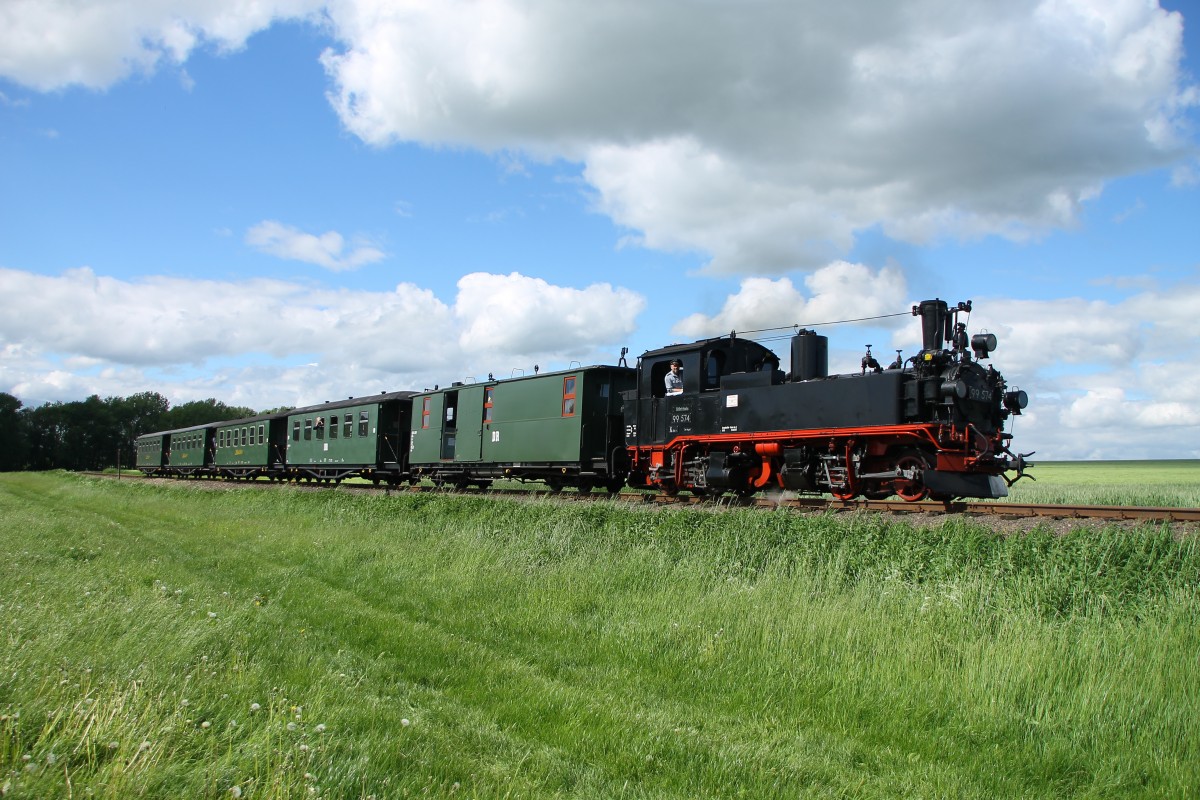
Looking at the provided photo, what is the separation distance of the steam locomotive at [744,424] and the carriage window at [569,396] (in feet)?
0.20

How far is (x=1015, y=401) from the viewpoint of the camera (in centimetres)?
1403

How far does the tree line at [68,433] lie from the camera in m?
91.9

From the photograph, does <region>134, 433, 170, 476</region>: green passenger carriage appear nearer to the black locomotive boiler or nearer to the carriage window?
the carriage window

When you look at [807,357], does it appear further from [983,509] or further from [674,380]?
[983,509]

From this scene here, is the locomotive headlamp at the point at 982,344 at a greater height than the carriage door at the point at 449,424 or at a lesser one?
greater

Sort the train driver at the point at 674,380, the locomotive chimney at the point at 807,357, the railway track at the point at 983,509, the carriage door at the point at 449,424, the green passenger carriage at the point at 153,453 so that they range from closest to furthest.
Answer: the railway track at the point at 983,509
the locomotive chimney at the point at 807,357
the train driver at the point at 674,380
the carriage door at the point at 449,424
the green passenger carriage at the point at 153,453

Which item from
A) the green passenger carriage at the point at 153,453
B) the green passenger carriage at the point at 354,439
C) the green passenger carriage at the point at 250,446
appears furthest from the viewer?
the green passenger carriage at the point at 153,453

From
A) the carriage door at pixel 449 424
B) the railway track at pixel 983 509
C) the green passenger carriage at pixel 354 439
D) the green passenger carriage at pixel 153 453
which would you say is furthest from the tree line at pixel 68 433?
the railway track at pixel 983 509

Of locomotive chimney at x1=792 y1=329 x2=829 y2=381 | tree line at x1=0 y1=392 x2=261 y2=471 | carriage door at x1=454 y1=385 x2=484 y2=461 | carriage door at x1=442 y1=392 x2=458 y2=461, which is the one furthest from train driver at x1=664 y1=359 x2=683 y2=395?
tree line at x1=0 y1=392 x2=261 y2=471

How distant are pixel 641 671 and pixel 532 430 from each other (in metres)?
15.0

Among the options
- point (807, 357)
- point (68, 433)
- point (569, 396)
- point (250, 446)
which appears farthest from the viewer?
point (68, 433)

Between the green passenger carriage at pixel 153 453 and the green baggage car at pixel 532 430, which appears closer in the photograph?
the green baggage car at pixel 532 430

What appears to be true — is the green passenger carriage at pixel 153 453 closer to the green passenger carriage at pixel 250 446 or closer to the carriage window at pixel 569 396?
the green passenger carriage at pixel 250 446

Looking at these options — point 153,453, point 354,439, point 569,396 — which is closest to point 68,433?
point 153,453
